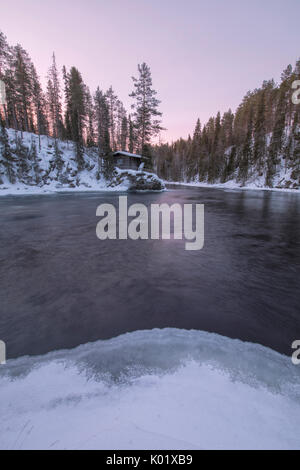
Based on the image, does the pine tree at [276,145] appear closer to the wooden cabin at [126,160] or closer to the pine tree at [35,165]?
the wooden cabin at [126,160]

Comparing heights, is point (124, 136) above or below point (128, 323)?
above

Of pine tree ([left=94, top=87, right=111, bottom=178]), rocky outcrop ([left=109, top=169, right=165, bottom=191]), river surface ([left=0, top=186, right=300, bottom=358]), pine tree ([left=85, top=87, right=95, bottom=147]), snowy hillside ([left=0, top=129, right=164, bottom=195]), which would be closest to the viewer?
river surface ([left=0, top=186, right=300, bottom=358])

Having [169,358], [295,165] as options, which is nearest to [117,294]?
[169,358]

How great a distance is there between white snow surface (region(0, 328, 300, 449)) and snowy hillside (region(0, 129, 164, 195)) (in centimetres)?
3302

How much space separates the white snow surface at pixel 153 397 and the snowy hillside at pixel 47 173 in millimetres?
33015

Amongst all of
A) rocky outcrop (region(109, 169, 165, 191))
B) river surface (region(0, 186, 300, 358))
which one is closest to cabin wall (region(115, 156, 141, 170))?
rocky outcrop (region(109, 169, 165, 191))

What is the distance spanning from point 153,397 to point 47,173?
3968cm

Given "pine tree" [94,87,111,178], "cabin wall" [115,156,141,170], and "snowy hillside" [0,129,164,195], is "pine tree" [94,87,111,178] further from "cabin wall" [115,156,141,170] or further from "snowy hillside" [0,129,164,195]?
"cabin wall" [115,156,141,170]

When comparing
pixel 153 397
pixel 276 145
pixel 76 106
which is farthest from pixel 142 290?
pixel 276 145

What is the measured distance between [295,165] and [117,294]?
4796 centimetres

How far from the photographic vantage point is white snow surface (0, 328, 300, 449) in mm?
1374

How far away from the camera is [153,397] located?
67.5 inches
